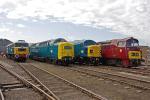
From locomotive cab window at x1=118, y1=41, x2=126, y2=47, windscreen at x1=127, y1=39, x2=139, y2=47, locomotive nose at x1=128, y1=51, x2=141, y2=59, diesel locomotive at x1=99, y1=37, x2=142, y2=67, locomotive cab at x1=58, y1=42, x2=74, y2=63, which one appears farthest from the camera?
locomotive cab at x1=58, y1=42, x2=74, y2=63

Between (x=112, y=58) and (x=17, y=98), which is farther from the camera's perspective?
(x=112, y=58)

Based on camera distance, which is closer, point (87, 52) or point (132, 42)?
point (132, 42)

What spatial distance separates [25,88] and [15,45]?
25450mm

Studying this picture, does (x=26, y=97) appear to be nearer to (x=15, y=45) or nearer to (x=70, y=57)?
(x=70, y=57)

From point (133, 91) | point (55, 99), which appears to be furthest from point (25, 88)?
point (133, 91)

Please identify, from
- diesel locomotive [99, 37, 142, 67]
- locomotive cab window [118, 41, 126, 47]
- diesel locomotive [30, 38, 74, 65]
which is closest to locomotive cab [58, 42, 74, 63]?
diesel locomotive [30, 38, 74, 65]

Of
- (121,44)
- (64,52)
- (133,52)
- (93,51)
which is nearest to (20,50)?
(64,52)

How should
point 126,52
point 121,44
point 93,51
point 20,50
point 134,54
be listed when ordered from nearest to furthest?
1. point 126,52
2. point 134,54
3. point 121,44
4. point 93,51
5. point 20,50

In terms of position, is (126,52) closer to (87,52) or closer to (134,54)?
(134,54)

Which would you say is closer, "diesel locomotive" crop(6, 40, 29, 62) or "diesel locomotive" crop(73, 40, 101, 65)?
"diesel locomotive" crop(73, 40, 101, 65)

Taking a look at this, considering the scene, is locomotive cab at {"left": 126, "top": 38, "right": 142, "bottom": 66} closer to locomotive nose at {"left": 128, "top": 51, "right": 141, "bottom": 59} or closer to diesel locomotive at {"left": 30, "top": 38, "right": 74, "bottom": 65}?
locomotive nose at {"left": 128, "top": 51, "right": 141, "bottom": 59}

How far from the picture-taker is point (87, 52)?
3231cm

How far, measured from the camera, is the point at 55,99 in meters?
9.95

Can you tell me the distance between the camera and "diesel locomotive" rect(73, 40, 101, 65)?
31766 millimetres
